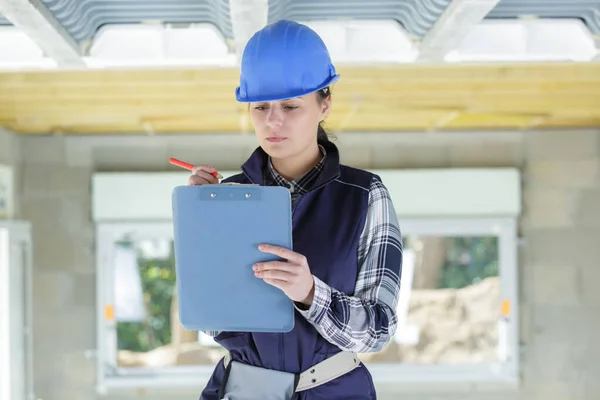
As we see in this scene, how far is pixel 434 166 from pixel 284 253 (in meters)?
4.77

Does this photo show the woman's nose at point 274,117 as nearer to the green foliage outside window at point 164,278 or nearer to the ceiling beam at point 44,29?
the ceiling beam at point 44,29

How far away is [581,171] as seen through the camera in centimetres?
582

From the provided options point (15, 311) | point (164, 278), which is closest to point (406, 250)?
point (164, 278)

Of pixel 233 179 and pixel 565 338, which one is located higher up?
pixel 233 179

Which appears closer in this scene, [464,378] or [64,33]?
[64,33]

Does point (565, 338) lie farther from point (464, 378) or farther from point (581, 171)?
point (581, 171)

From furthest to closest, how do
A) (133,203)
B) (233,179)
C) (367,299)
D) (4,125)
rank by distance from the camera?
(133,203) < (4,125) < (233,179) < (367,299)

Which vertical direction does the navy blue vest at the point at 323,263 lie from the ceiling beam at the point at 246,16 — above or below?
below

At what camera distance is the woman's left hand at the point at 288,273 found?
1.09 meters

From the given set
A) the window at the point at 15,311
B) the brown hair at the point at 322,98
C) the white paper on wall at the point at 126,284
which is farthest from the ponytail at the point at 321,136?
the white paper on wall at the point at 126,284

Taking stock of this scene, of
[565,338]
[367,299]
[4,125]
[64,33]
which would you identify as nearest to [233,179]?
[367,299]

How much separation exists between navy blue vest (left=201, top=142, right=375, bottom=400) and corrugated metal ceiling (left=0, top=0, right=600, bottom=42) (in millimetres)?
1258

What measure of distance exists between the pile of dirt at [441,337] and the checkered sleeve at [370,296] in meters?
4.75

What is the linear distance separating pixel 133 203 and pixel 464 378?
Result: 2515 mm
